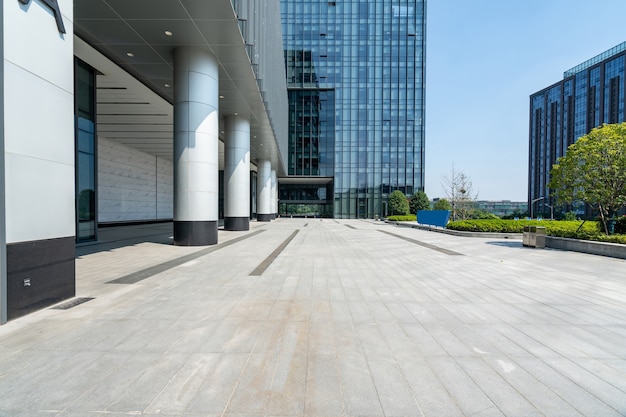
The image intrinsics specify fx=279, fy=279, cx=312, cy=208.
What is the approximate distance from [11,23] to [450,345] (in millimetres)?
8252

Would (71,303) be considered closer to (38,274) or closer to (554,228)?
(38,274)

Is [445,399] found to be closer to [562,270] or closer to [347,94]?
[562,270]

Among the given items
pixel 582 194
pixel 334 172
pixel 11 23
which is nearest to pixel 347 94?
pixel 334 172

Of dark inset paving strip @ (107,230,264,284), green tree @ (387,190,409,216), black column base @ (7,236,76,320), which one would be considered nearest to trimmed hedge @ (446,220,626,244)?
dark inset paving strip @ (107,230,264,284)

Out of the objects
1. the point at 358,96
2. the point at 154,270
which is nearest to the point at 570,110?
the point at 358,96

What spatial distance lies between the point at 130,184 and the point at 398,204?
41538 millimetres

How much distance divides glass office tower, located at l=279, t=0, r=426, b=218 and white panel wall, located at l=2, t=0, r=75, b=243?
52.6 meters

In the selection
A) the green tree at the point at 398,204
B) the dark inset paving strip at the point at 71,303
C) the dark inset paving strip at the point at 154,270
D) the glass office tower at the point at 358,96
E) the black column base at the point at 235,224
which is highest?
the glass office tower at the point at 358,96

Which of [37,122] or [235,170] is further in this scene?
[235,170]

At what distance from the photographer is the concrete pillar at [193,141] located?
12.7m

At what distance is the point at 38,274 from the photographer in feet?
16.0

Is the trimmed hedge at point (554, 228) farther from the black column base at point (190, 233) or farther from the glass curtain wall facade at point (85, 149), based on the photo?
the glass curtain wall facade at point (85, 149)

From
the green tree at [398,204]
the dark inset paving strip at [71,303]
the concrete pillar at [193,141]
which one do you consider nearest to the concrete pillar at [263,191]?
the green tree at [398,204]

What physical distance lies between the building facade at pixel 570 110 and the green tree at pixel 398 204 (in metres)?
32.7
